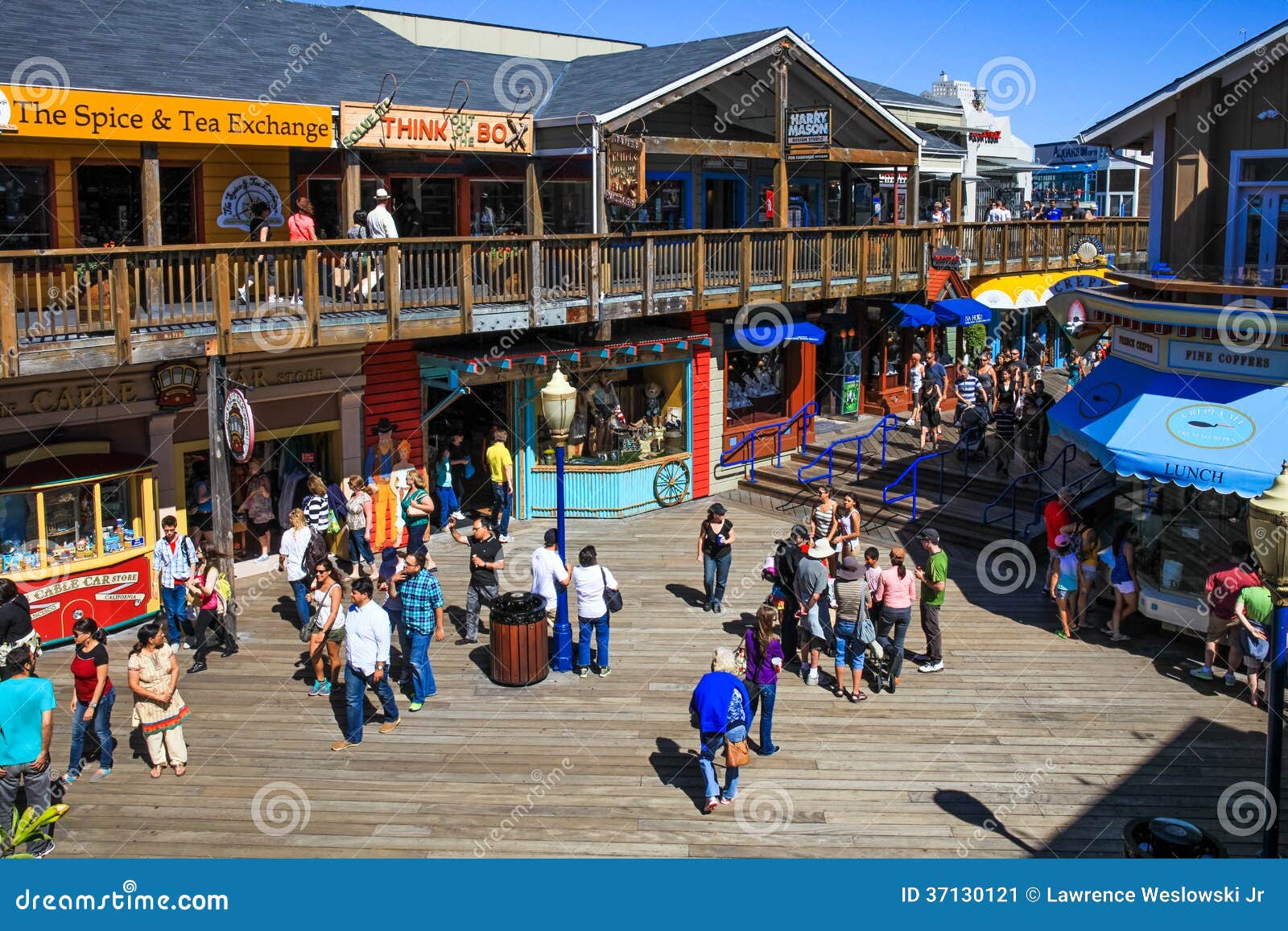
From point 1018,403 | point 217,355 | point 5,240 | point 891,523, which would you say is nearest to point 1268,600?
point 891,523

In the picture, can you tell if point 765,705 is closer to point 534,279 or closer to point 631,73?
point 534,279

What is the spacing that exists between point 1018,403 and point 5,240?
17.4 meters

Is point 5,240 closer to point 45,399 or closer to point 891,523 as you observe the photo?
point 45,399

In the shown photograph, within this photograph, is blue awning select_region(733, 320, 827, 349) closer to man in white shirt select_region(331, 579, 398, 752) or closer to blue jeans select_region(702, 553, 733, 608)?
blue jeans select_region(702, 553, 733, 608)

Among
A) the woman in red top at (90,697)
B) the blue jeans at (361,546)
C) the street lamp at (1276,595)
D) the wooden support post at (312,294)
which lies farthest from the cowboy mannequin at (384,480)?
the street lamp at (1276,595)

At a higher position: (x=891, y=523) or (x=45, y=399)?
(x=45, y=399)

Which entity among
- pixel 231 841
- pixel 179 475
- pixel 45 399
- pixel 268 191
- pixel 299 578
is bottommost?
pixel 231 841

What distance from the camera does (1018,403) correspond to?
79.8ft

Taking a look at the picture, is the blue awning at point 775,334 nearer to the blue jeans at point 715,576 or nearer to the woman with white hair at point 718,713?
the blue jeans at point 715,576

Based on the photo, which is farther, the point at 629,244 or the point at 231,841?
the point at 629,244

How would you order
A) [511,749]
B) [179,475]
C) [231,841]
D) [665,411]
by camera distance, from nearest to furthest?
1. [231,841]
2. [511,749]
3. [179,475]
4. [665,411]

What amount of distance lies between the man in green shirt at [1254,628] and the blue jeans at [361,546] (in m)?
11.1

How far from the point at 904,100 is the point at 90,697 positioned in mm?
28049

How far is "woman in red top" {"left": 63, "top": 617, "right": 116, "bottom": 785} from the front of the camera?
11.9 meters
